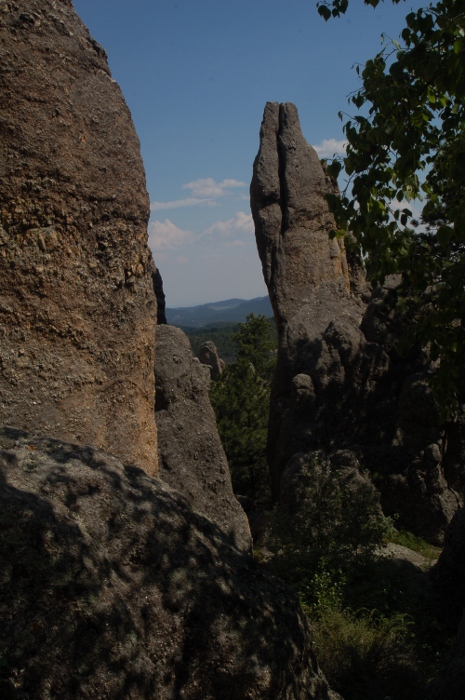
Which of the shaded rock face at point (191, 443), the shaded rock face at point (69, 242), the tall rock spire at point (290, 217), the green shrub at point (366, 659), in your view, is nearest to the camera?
the green shrub at point (366, 659)

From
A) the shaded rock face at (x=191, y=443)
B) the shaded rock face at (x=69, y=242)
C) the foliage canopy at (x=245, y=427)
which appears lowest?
the foliage canopy at (x=245, y=427)

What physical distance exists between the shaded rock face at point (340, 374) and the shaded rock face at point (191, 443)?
12.7ft

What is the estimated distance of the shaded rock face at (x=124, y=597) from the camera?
3861 millimetres

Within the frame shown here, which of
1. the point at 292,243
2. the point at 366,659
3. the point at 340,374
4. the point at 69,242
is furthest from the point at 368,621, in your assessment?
the point at 292,243

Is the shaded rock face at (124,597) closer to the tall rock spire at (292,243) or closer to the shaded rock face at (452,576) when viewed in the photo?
the shaded rock face at (452,576)

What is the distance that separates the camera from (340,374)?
1664cm

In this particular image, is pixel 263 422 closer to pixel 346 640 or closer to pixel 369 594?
pixel 369 594

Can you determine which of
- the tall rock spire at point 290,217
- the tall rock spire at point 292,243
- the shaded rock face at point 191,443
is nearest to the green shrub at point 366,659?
the shaded rock face at point 191,443

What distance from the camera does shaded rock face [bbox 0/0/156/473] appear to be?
278 inches

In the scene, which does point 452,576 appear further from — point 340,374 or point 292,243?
point 292,243

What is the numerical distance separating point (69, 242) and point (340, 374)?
10.4m

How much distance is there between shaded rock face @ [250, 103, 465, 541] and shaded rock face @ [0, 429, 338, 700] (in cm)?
813

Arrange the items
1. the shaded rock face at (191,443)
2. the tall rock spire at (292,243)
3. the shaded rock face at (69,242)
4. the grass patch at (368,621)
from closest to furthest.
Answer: the grass patch at (368,621), the shaded rock face at (69,242), the shaded rock face at (191,443), the tall rock spire at (292,243)

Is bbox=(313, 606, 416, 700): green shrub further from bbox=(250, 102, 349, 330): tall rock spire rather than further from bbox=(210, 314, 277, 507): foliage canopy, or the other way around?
bbox=(250, 102, 349, 330): tall rock spire
